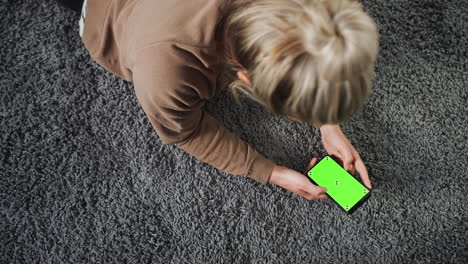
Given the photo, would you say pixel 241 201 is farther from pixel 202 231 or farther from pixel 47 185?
pixel 47 185

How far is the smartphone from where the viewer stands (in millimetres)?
770

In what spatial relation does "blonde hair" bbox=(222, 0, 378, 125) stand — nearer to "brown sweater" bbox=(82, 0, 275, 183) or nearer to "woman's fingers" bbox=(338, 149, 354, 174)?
"brown sweater" bbox=(82, 0, 275, 183)

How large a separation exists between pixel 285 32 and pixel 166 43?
0.18 meters

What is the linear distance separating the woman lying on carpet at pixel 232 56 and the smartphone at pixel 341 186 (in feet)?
0.58

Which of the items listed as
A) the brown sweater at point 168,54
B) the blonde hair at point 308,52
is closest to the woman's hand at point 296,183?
the brown sweater at point 168,54

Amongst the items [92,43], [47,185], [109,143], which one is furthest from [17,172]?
[92,43]

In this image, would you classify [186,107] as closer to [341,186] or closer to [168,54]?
[168,54]

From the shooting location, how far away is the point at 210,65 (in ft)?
1.79

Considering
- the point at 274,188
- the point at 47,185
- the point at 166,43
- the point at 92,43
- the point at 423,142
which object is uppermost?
the point at 166,43

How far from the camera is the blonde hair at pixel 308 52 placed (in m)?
0.39

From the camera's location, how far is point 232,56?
19.6 inches

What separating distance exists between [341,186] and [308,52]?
1.52 ft

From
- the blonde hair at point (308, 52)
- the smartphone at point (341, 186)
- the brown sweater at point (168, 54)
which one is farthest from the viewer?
the smartphone at point (341, 186)

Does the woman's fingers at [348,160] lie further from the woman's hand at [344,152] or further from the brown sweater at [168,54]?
the brown sweater at [168,54]
